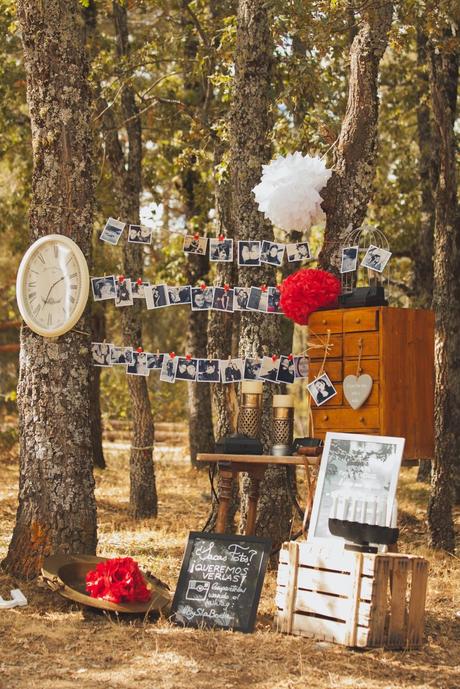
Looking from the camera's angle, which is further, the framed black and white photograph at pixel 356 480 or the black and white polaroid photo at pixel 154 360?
the black and white polaroid photo at pixel 154 360

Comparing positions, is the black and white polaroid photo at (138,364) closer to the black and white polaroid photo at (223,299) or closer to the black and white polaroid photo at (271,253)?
the black and white polaroid photo at (223,299)

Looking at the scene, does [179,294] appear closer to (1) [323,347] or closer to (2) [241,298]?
(2) [241,298]

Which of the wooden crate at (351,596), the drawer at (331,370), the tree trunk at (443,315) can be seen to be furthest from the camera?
the tree trunk at (443,315)

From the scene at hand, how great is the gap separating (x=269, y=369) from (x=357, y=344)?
1.34 meters

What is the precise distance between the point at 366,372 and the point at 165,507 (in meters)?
6.19

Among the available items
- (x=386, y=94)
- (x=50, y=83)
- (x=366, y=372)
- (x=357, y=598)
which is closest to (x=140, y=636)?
(x=357, y=598)

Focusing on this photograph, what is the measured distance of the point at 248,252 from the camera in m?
7.66

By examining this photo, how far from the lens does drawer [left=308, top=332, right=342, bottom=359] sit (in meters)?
6.25

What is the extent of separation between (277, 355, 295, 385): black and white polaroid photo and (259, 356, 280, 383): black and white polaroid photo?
30mm

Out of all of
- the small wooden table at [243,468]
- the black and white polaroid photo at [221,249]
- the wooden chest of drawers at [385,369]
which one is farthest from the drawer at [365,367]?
the black and white polaroid photo at [221,249]

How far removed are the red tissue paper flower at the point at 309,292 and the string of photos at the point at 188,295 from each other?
0.88 metres

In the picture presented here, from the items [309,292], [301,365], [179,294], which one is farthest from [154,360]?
[309,292]

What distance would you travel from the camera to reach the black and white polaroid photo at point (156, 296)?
7.25 metres

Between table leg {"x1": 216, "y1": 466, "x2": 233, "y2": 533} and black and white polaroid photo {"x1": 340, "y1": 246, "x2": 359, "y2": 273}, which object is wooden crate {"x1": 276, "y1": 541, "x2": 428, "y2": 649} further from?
black and white polaroid photo {"x1": 340, "y1": 246, "x2": 359, "y2": 273}
